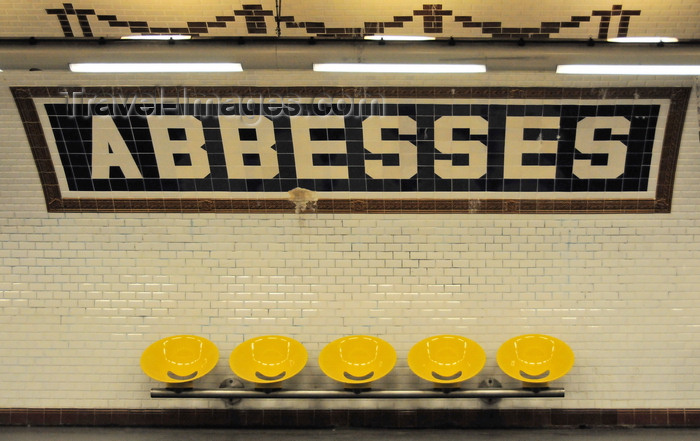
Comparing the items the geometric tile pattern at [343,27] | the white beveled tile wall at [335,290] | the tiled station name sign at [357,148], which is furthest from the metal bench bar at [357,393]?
the geometric tile pattern at [343,27]

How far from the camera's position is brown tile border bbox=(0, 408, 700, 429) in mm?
5227

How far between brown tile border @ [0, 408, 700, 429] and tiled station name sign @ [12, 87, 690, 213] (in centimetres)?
185

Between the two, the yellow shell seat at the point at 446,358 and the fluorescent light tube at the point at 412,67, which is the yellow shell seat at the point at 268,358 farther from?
the fluorescent light tube at the point at 412,67

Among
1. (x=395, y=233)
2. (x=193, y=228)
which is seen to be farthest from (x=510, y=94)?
(x=193, y=228)

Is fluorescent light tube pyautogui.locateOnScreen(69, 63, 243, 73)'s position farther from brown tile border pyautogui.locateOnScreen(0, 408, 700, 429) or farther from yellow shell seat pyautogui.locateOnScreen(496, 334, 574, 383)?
yellow shell seat pyautogui.locateOnScreen(496, 334, 574, 383)

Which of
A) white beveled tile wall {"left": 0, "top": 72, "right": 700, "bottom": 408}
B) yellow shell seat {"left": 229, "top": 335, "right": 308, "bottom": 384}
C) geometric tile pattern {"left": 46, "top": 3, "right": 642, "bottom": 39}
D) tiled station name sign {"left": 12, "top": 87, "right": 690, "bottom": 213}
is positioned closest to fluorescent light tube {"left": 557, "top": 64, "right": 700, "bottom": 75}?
geometric tile pattern {"left": 46, "top": 3, "right": 642, "bottom": 39}

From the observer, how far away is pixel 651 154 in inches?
200

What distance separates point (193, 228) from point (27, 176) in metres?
1.58

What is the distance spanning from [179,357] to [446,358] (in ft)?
7.90

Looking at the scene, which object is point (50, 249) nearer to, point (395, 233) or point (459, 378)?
point (395, 233)

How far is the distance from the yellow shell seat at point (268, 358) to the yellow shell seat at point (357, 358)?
0.24 m

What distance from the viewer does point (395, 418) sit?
17.2 ft

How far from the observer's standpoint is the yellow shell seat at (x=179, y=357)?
503 cm

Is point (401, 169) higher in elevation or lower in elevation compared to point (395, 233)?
higher
